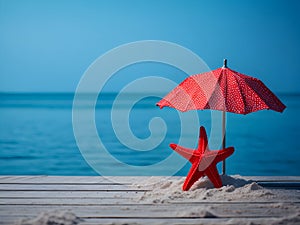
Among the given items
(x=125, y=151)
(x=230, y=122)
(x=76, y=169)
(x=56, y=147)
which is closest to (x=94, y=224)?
(x=76, y=169)

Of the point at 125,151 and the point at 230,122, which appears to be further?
the point at 230,122

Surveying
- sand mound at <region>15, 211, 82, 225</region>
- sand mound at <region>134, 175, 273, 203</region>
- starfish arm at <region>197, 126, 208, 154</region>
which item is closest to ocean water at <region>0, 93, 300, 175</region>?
sand mound at <region>134, 175, 273, 203</region>

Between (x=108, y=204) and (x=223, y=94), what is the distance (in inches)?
43.3

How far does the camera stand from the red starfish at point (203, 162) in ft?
11.1

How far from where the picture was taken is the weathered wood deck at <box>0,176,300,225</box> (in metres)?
2.77

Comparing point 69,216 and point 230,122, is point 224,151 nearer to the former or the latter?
point 69,216

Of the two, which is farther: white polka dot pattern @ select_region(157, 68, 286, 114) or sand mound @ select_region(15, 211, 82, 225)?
white polka dot pattern @ select_region(157, 68, 286, 114)

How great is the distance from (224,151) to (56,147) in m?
7.86

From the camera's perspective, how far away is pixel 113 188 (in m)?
3.56

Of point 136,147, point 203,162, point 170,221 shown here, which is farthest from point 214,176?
point 136,147

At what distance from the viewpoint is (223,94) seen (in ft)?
11.2

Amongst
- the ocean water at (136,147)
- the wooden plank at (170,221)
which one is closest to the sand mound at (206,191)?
the wooden plank at (170,221)

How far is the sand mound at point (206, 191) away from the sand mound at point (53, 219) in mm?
625

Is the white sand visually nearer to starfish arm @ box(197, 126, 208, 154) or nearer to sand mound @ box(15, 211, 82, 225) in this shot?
starfish arm @ box(197, 126, 208, 154)
